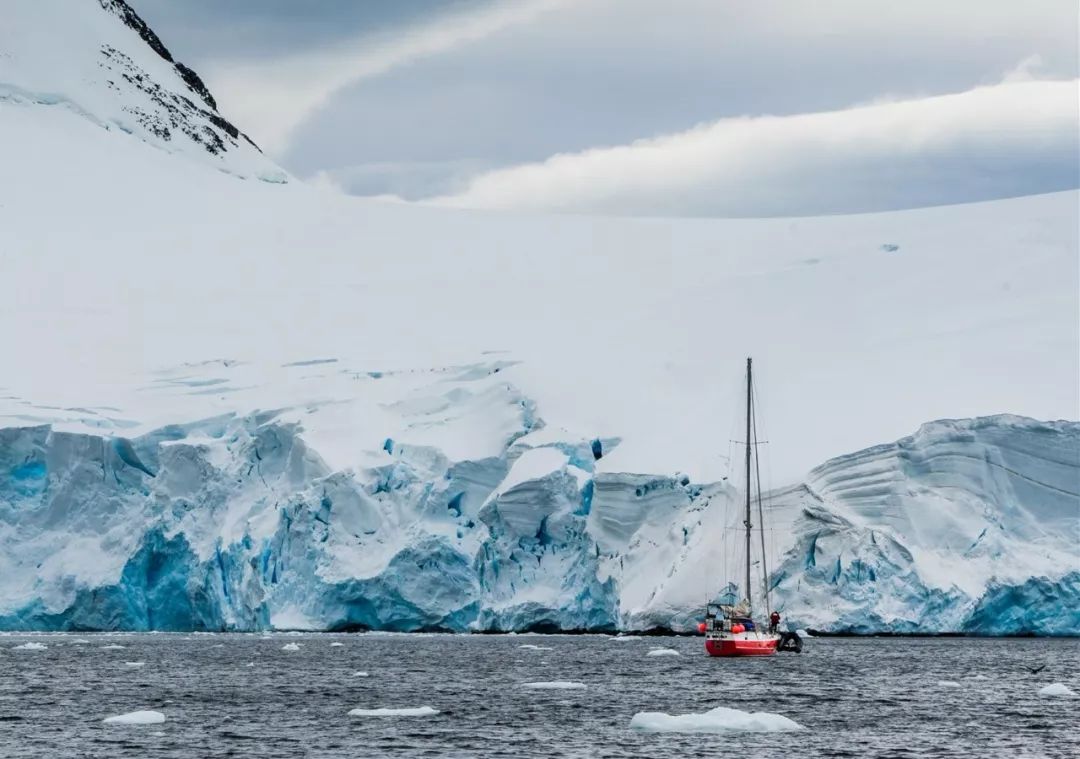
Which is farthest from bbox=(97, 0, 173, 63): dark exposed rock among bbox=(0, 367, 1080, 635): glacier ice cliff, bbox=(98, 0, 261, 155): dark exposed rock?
bbox=(0, 367, 1080, 635): glacier ice cliff

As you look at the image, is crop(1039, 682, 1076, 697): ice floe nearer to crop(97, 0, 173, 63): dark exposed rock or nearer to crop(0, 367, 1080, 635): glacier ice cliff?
crop(0, 367, 1080, 635): glacier ice cliff

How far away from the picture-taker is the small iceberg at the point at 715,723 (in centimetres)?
2038

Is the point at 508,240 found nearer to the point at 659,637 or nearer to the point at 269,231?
the point at 269,231

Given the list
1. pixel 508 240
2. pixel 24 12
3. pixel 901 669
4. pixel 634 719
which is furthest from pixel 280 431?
pixel 24 12

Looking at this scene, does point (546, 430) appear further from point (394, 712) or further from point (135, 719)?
point (135, 719)

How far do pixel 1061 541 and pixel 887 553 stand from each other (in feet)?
14.2

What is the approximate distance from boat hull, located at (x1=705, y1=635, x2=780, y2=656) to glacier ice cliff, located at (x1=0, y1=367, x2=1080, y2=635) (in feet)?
8.65

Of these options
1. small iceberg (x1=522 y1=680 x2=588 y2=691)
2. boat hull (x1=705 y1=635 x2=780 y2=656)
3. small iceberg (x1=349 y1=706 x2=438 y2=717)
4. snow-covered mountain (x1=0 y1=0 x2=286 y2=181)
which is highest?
snow-covered mountain (x1=0 y1=0 x2=286 y2=181)

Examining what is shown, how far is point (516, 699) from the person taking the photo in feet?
82.7

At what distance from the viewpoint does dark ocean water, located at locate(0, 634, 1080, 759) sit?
19.7 metres

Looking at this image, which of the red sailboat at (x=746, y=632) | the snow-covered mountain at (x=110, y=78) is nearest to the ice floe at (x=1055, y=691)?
the red sailboat at (x=746, y=632)

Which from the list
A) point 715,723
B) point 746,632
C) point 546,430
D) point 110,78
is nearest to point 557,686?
point 715,723

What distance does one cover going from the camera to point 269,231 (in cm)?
7638

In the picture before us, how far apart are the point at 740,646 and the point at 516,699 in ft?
34.3
